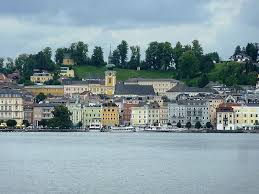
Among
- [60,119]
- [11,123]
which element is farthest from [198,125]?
[11,123]

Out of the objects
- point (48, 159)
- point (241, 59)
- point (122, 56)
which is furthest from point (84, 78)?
point (48, 159)

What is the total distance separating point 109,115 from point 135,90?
10900mm

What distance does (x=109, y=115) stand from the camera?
94.2 meters

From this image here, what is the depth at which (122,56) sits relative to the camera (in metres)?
119

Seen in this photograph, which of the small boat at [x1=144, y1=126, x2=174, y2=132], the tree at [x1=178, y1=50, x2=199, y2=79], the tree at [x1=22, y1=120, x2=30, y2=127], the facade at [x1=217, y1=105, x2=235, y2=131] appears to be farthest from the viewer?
the tree at [x1=178, y1=50, x2=199, y2=79]

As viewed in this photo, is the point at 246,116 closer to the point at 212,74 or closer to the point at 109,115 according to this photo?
the point at 109,115

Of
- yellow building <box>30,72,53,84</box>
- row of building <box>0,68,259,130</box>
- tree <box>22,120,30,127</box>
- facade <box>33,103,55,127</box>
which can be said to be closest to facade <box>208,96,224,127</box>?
row of building <box>0,68,259,130</box>

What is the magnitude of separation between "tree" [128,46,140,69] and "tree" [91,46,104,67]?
3.16 m

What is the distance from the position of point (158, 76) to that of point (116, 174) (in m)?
83.1

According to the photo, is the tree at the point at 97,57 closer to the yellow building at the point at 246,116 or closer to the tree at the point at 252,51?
the tree at the point at 252,51

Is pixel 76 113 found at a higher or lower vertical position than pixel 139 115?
higher

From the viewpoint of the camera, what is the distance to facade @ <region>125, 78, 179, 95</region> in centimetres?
10969

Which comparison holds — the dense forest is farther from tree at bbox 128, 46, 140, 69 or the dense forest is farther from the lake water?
the lake water

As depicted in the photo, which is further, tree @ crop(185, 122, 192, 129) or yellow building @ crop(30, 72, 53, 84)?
yellow building @ crop(30, 72, 53, 84)
